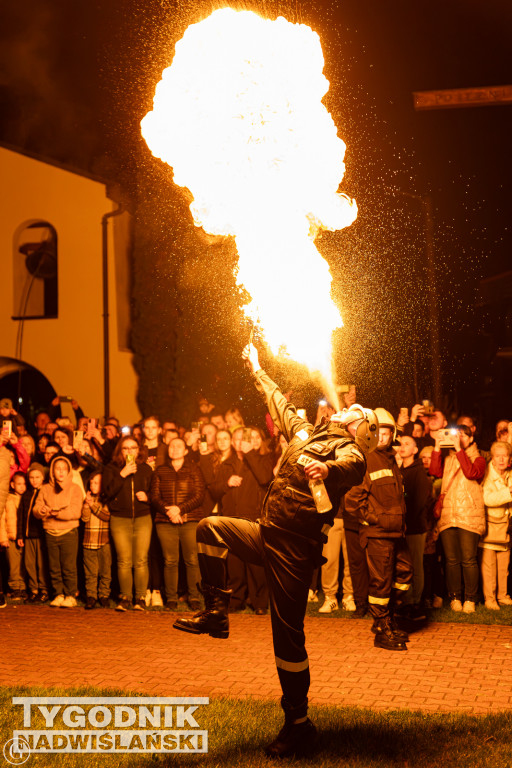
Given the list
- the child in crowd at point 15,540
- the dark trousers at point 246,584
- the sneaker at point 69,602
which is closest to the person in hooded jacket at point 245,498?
the dark trousers at point 246,584

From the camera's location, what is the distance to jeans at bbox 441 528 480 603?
972cm

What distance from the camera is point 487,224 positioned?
2241cm

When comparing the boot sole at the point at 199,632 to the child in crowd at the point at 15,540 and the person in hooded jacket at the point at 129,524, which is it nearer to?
the person in hooded jacket at the point at 129,524

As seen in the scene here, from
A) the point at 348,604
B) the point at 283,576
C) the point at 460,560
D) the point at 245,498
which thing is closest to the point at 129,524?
the point at 245,498

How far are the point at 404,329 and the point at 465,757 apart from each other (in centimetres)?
1602

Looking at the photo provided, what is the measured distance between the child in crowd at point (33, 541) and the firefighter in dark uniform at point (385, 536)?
4106mm

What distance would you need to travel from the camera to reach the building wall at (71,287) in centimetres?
2131

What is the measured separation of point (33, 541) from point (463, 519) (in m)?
5.01

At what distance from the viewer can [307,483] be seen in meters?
5.71

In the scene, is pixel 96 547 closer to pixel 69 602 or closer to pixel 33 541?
pixel 69 602

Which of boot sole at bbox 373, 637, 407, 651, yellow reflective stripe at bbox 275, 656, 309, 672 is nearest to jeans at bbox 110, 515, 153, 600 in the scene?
boot sole at bbox 373, 637, 407, 651

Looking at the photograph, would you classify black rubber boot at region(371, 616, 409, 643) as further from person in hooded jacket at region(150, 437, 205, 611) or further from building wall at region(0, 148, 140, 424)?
building wall at region(0, 148, 140, 424)

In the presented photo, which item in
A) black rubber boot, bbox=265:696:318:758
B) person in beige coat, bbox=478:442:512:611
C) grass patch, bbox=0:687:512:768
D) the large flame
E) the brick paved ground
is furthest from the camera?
person in beige coat, bbox=478:442:512:611

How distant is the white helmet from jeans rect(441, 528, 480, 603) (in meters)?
4.05
